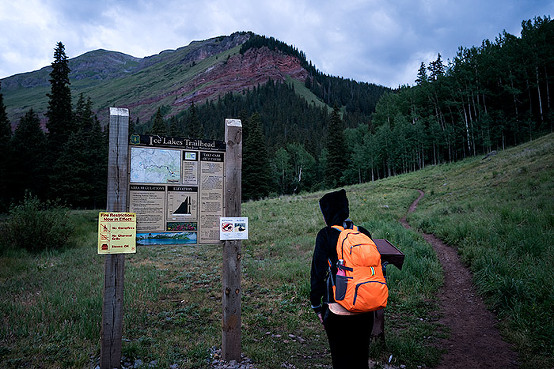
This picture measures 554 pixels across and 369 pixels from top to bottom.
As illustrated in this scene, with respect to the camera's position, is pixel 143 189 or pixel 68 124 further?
pixel 68 124

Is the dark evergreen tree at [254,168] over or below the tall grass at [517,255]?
over

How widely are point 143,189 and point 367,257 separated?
10.1ft

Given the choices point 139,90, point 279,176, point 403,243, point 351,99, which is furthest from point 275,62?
point 403,243

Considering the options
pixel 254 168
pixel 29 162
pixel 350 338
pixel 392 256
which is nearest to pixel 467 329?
pixel 392 256

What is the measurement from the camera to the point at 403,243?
29.7 ft

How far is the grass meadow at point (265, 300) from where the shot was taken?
4031 millimetres

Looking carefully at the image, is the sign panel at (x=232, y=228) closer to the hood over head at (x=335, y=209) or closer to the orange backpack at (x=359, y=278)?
the hood over head at (x=335, y=209)

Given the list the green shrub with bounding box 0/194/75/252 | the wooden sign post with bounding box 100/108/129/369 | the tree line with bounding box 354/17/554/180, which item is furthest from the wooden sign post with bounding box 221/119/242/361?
the tree line with bounding box 354/17/554/180

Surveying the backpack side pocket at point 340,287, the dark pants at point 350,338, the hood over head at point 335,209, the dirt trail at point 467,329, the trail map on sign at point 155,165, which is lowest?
the dirt trail at point 467,329

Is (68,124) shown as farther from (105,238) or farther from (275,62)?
(275,62)

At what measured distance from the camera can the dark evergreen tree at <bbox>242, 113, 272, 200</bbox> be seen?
44.2m

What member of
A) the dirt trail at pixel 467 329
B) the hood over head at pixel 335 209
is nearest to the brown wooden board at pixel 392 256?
the dirt trail at pixel 467 329

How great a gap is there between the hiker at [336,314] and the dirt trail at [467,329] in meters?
2.05

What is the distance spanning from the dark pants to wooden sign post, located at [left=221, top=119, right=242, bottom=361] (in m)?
1.68
